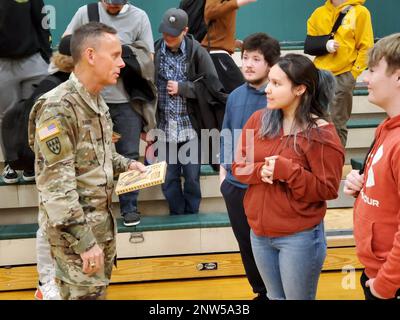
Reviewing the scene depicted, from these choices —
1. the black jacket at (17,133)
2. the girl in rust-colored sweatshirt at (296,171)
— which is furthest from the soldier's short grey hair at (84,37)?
the black jacket at (17,133)

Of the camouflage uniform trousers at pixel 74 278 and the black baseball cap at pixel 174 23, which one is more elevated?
the black baseball cap at pixel 174 23

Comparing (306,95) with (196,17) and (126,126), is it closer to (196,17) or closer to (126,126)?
(126,126)

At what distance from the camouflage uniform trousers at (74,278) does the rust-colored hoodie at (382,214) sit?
3.13 feet

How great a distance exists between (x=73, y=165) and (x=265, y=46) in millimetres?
1075

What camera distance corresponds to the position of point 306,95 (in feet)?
6.57

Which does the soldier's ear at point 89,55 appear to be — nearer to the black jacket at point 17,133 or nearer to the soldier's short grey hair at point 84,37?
the soldier's short grey hair at point 84,37

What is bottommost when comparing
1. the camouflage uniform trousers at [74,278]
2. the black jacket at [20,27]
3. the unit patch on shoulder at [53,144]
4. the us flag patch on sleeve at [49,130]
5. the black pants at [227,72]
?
the camouflage uniform trousers at [74,278]

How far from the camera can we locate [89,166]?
1902 millimetres

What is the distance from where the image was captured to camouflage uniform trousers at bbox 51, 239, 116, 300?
1.88m

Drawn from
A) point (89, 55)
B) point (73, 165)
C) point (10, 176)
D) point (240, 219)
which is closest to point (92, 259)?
point (73, 165)

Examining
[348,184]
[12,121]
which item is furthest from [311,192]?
[12,121]

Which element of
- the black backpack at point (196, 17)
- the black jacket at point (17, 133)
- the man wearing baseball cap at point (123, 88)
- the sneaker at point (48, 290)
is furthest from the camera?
the black backpack at point (196, 17)

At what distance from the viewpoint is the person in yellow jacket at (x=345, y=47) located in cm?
376
